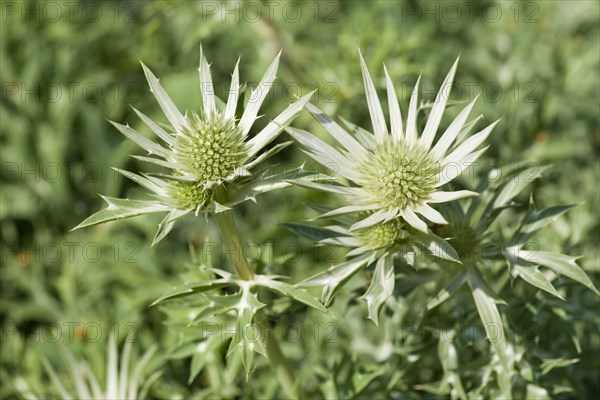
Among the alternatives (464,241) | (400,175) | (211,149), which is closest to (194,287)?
(211,149)

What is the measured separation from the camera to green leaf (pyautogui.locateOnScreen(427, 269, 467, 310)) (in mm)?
1867

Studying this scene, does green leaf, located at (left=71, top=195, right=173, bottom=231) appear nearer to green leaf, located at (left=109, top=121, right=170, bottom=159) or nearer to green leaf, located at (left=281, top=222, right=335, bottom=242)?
green leaf, located at (left=109, top=121, right=170, bottom=159)

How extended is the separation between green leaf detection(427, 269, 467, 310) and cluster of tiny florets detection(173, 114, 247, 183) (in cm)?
68

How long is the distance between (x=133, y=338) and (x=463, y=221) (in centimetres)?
139

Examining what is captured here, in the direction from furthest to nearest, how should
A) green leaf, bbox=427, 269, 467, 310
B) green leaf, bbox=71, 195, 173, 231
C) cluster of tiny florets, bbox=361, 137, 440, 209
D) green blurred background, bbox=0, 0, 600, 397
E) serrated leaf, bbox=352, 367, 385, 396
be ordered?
green blurred background, bbox=0, 0, 600, 397 < serrated leaf, bbox=352, 367, 385, 396 < green leaf, bbox=427, 269, 467, 310 < cluster of tiny florets, bbox=361, 137, 440, 209 < green leaf, bbox=71, 195, 173, 231

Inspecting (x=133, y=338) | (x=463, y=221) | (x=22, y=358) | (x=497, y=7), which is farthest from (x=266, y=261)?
(x=497, y=7)

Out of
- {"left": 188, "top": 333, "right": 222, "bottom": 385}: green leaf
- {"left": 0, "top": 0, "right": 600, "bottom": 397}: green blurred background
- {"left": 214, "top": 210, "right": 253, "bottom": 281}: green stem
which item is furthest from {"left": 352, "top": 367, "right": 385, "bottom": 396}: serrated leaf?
{"left": 0, "top": 0, "right": 600, "bottom": 397}: green blurred background

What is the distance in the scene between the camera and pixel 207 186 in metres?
1.67

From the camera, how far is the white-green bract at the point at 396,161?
1735 millimetres

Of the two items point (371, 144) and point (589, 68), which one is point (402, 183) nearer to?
point (371, 144)

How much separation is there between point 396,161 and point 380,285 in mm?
341

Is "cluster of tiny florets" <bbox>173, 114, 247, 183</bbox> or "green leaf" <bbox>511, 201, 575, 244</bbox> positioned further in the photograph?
"green leaf" <bbox>511, 201, 575, 244</bbox>

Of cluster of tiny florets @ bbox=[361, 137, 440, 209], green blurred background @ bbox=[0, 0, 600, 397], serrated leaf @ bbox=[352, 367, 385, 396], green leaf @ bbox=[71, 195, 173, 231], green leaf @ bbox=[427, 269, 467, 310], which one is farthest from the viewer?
green blurred background @ bbox=[0, 0, 600, 397]

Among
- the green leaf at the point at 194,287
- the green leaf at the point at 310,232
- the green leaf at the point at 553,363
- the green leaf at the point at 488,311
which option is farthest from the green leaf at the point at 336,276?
the green leaf at the point at 553,363
